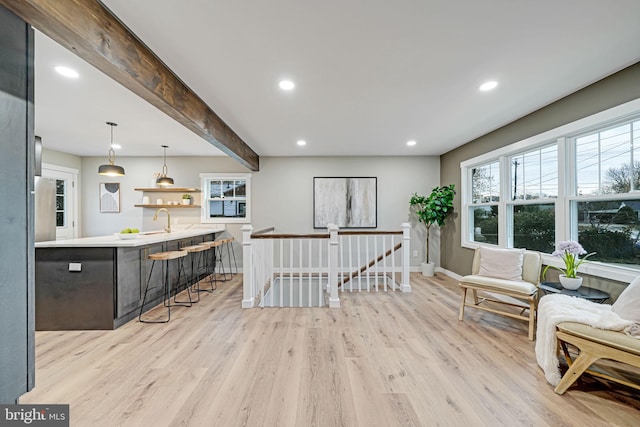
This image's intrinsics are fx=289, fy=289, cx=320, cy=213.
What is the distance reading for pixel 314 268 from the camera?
5965mm

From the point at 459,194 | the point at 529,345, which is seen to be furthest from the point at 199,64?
the point at 459,194

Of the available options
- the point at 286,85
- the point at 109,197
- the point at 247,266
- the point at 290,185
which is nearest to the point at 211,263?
the point at 290,185

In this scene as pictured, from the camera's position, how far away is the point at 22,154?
1.72 m

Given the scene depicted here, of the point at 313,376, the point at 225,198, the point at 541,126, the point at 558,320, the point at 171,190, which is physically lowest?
the point at 313,376

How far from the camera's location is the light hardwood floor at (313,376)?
181cm

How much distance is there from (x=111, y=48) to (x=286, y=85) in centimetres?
142

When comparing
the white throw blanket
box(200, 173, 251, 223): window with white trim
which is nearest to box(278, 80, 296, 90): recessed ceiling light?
the white throw blanket

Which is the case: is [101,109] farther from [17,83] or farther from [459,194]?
[459,194]

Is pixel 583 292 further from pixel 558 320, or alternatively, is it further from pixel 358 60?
pixel 358 60

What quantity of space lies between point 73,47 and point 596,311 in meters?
4.02

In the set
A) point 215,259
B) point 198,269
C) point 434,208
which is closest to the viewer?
point 198,269

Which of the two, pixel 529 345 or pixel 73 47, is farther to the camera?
pixel 529 345

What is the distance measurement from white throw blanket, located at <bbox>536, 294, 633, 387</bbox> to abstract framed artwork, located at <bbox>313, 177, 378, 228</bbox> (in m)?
3.94

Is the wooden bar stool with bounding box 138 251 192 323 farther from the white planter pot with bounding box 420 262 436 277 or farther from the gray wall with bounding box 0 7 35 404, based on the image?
the white planter pot with bounding box 420 262 436 277
